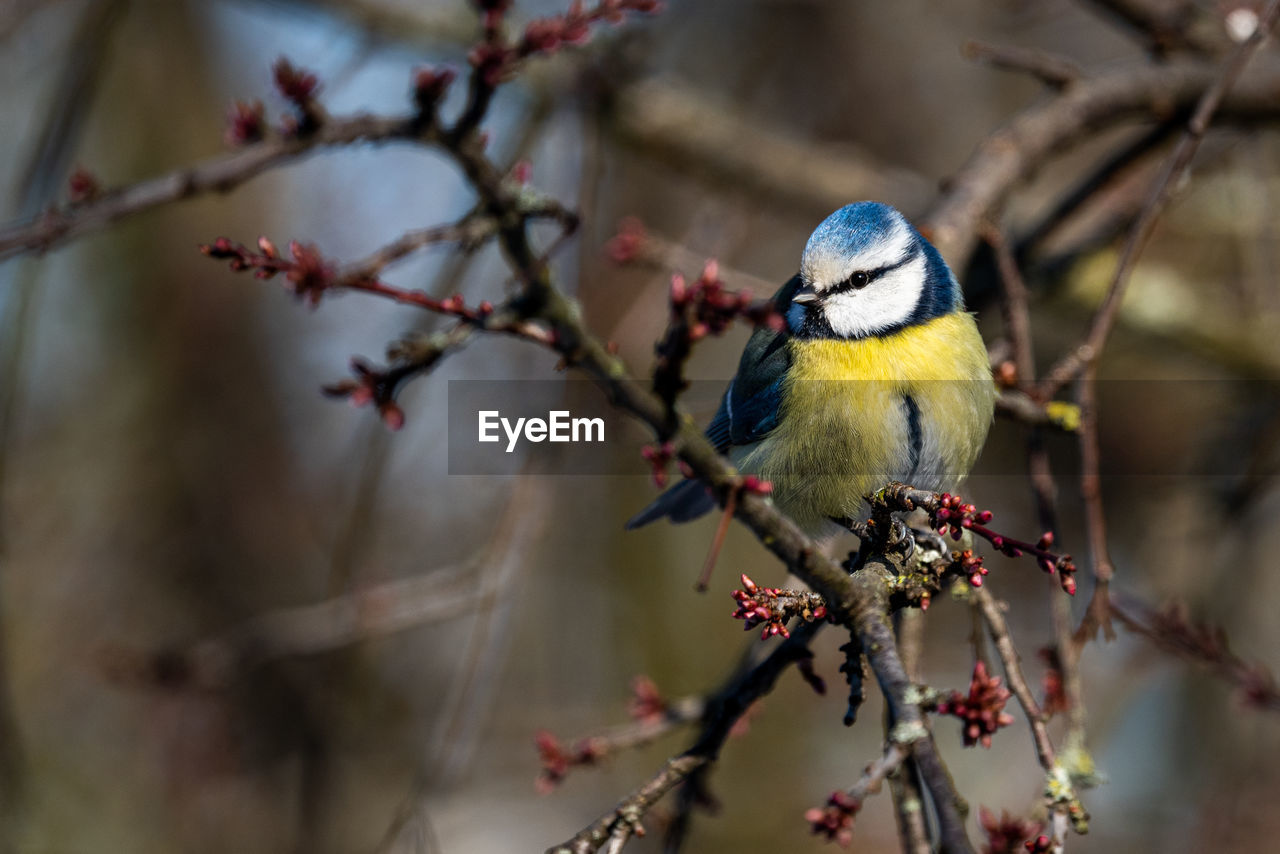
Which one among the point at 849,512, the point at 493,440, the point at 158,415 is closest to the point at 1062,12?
the point at 493,440

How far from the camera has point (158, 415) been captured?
5668 mm

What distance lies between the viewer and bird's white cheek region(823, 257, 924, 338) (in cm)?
207

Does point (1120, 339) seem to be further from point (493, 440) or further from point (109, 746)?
point (109, 746)

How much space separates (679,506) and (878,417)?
56 cm

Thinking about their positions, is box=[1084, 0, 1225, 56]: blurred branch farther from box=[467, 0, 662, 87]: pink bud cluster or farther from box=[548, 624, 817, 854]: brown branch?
box=[548, 624, 817, 854]: brown branch

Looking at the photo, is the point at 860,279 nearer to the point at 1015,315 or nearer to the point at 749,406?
the point at 749,406

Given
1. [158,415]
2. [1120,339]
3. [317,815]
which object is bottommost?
[317,815]

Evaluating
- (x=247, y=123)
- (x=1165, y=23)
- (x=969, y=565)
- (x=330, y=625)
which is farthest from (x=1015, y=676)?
(x=1165, y=23)

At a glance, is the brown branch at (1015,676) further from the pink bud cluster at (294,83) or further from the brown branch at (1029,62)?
the brown branch at (1029,62)

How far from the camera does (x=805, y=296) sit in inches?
80.3

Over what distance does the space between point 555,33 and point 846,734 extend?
3.96 metres

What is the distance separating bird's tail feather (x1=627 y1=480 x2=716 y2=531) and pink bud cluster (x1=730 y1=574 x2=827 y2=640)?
1.01 m

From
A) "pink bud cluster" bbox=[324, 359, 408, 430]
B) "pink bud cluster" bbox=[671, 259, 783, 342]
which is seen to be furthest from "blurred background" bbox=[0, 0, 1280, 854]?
"pink bud cluster" bbox=[671, 259, 783, 342]

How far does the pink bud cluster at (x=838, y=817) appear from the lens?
109 cm
